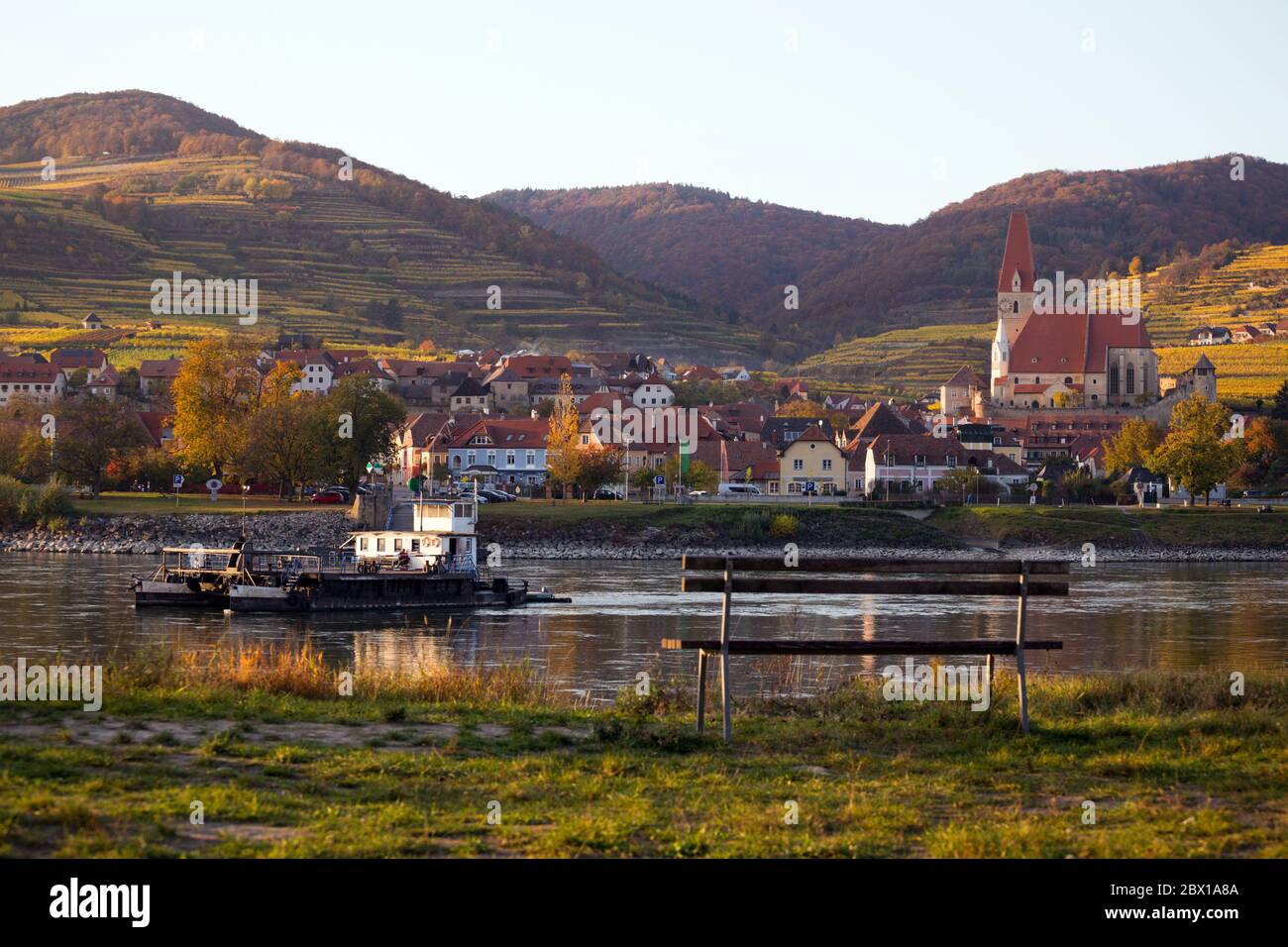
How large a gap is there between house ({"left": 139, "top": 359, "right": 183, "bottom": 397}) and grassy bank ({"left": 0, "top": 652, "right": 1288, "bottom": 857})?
10754cm

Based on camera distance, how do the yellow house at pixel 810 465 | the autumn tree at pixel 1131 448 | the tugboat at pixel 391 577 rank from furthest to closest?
the yellow house at pixel 810 465 < the autumn tree at pixel 1131 448 < the tugboat at pixel 391 577

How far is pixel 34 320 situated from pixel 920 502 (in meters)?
97.4

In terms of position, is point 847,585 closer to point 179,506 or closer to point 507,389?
point 179,506

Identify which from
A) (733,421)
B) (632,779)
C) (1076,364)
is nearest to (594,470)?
(733,421)

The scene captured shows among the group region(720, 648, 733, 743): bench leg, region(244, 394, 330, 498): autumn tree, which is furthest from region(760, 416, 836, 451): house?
region(720, 648, 733, 743): bench leg

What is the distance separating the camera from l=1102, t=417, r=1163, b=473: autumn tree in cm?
9512

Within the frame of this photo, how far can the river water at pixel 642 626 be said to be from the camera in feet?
97.0

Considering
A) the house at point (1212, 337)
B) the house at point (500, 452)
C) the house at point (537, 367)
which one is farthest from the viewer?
the house at point (1212, 337)

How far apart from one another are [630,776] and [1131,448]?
91.6m

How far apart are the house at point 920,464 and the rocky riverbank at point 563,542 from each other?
59.3 feet

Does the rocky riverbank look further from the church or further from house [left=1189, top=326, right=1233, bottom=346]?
house [left=1189, top=326, right=1233, bottom=346]

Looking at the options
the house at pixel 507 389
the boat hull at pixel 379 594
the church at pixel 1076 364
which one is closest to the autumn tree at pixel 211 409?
the boat hull at pixel 379 594

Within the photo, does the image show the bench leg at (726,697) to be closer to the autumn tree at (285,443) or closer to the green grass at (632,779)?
the green grass at (632,779)

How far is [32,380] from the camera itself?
112 meters
